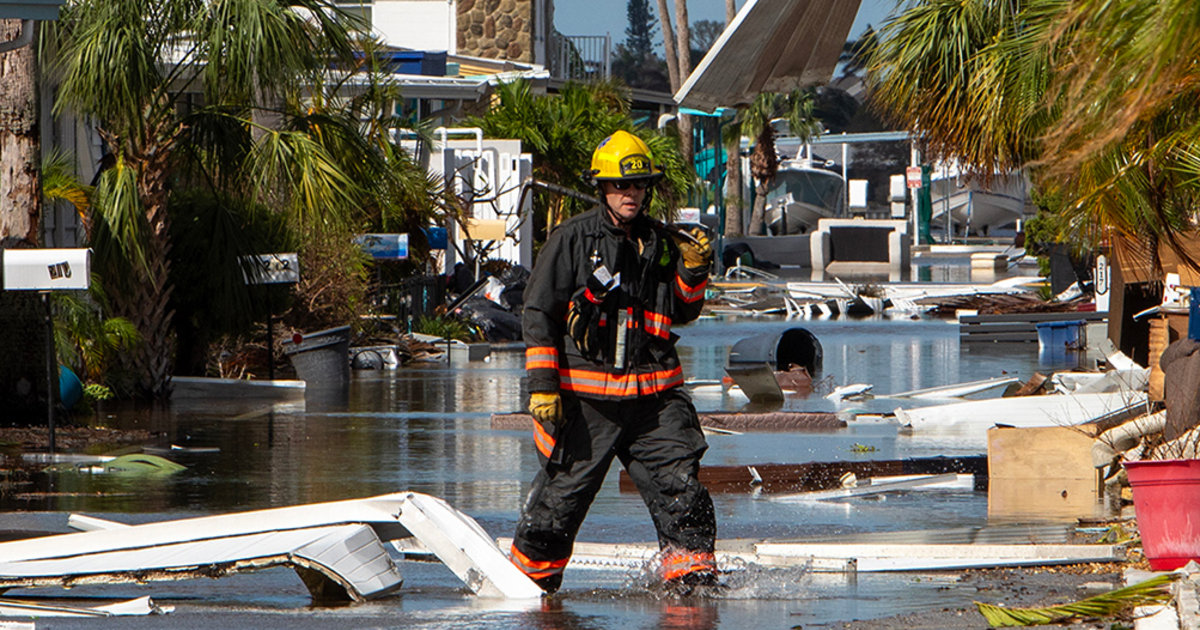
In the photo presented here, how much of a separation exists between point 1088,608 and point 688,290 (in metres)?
1.82

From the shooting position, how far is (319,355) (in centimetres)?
1603

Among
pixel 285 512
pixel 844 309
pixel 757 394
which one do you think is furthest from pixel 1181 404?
pixel 844 309

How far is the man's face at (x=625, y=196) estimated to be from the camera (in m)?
6.07

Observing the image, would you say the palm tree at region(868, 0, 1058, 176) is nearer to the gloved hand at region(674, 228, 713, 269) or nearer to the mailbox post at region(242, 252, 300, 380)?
the mailbox post at region(242, 252, 300, 380)

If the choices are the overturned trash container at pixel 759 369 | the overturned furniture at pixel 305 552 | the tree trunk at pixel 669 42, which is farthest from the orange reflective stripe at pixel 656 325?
the tree trunk at pixel 669 42

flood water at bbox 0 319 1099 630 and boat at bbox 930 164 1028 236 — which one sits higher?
boat at bbox 930 164 1028 236

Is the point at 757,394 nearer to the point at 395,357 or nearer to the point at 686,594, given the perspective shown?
the point at 395,357

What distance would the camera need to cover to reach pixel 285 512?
6.24m

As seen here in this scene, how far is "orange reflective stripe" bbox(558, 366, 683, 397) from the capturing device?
5992 mm

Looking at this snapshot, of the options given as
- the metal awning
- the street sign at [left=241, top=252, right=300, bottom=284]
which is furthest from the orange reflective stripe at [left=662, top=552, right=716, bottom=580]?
the street sign at [left=241, top=252, right=300, bottom=284]

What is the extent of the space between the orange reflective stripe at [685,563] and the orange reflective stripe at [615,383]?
59 cm

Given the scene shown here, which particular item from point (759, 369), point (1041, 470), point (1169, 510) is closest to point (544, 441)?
point (1169, 510)

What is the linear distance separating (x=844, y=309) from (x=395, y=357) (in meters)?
11.6

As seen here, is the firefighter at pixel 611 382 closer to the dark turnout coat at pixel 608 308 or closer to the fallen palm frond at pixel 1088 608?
the dark turnout coat at pixel 608 308
